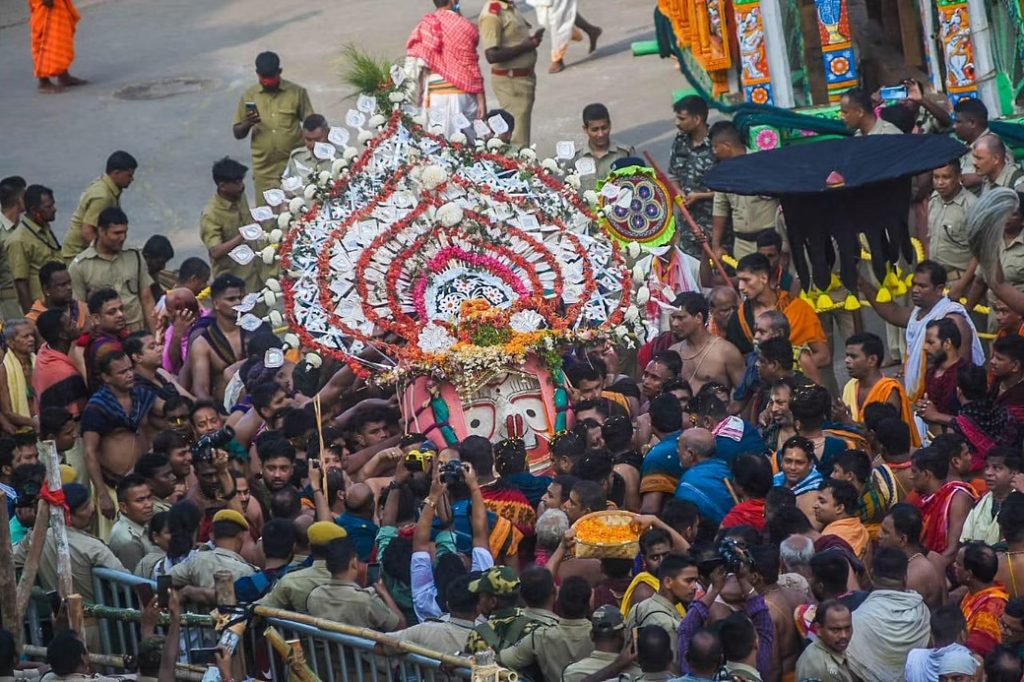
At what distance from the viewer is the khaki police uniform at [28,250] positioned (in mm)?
14734

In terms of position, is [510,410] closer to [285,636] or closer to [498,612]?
[285,636]

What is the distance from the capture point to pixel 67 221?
18.4 meters

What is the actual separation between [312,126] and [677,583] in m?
7.64

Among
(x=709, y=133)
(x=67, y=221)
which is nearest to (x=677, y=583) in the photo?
(x=709, y=133)

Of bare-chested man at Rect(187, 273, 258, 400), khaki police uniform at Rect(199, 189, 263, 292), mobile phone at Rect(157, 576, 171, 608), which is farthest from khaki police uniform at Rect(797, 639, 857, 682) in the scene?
khaki police uniform at Rect(199, 189, 263, 292)

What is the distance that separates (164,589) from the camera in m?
9.30

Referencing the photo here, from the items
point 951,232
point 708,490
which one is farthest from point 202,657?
point 951,232

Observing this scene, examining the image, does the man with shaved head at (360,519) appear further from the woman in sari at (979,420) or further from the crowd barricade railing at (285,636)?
the woman in sari at (979,420)

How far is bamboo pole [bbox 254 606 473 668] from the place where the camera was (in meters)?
8.79

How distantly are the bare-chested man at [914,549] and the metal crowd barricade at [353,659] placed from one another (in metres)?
2.11

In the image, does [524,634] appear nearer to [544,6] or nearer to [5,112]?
[544,6]

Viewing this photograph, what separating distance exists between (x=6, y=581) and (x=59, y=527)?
1.18ft

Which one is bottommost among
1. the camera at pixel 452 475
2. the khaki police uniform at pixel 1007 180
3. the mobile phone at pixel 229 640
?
the khaki police uniform at pixel 1007 180

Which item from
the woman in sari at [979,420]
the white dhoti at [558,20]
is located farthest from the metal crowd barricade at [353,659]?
the white dhoti at [558,20]
